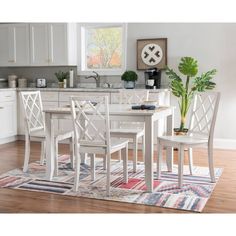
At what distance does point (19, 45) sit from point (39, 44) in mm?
415

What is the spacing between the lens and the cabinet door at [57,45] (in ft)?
20.0

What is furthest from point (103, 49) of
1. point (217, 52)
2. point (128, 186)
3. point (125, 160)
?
point (128, 186)

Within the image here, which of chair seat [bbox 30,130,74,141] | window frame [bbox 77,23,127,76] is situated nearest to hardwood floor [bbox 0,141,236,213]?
chair seat [bbox 30,130,74,141]

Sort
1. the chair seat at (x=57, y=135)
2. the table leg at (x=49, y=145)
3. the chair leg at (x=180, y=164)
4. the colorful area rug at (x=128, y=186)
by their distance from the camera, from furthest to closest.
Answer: the chair seat at (x=57, y=135) < the table leg at (x=49, y=145) < the chair leg at (x=180, y=164) < the colorful area rug at (x=128, y=186)

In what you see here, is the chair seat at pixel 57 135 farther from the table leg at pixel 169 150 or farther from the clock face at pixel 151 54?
the clock face at pixel 151 54

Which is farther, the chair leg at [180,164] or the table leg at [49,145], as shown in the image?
the table leg at [49,145]

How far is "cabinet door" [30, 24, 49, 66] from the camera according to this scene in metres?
6.22

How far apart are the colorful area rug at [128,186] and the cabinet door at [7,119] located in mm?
1780

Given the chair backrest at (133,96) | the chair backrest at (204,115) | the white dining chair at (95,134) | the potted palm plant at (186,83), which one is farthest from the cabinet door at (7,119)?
the chair backrest at (204,115)

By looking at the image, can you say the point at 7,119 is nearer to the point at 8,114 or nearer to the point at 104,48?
the point at 8,114

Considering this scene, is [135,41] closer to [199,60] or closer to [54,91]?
[199,60]
